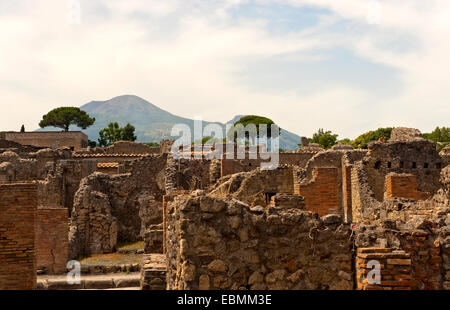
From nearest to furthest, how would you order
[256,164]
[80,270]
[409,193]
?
[409,193]
[80,270]
[256,164]

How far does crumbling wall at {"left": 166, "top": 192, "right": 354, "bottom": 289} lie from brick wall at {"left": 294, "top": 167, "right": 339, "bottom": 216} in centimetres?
461

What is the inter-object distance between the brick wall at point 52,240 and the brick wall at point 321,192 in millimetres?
7761

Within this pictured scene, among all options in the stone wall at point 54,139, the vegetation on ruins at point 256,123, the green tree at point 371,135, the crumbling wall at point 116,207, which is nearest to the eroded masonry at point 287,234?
the crumbling wall at point 116,207

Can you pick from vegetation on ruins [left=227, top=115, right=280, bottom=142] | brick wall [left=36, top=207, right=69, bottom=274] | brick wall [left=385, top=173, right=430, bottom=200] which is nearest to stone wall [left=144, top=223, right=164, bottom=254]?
brick wall [left=36, top=207, right=69, bottom=274]

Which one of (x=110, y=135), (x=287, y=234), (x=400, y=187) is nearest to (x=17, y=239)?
(x=287, y=234)

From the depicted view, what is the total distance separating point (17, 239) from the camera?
955 cm

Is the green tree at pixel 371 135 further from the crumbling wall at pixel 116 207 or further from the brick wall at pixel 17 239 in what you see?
the brick wall at pixel 17 239

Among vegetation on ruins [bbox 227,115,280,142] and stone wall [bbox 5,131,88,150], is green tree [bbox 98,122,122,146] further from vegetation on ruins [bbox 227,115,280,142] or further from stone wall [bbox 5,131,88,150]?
stone wall [bbox 5,131,88,150]

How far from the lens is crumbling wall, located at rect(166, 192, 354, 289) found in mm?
6648

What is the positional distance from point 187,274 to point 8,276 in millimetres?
4250

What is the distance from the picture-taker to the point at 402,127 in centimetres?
2738
